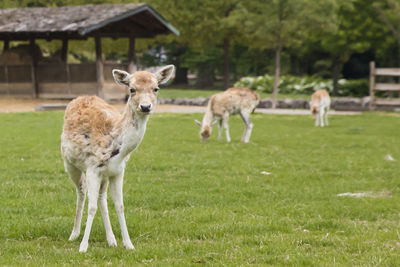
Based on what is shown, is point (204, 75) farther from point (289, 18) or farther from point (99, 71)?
point (99, 71)

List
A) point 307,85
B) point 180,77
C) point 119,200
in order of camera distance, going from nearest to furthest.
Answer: point 119,200, point 307,85, point 180,77

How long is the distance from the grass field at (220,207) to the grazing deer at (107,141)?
15.7 inches

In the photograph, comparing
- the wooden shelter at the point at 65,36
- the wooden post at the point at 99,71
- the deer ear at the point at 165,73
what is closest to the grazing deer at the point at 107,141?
the deer ear at the point at 165,73

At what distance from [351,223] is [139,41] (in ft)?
110

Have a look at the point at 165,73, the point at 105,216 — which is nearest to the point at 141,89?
the point at 165,73

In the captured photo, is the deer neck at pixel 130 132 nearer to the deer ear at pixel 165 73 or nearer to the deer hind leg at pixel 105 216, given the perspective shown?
the deer ear at pixel 165 73

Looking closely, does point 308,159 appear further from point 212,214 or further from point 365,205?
point 212,214

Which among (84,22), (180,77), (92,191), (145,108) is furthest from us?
(180,77)

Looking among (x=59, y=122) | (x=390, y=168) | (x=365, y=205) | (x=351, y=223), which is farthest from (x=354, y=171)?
(x=59, y=122)

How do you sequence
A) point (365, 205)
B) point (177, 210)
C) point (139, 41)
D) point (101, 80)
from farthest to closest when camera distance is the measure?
point (139, 41)
point (101, 80)
point (365, 205)
point (177, 210)

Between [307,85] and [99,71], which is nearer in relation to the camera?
[99,71]

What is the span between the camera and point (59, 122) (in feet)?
61.4

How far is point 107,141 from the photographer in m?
5.13

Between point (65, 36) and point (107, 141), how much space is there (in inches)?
881
